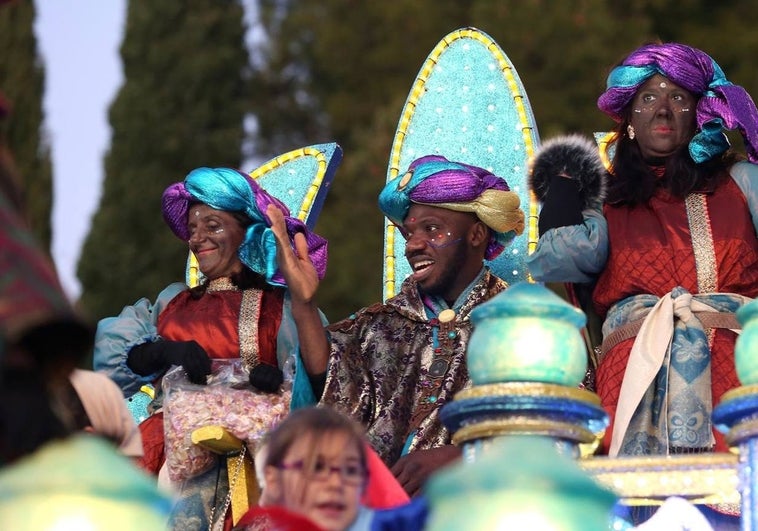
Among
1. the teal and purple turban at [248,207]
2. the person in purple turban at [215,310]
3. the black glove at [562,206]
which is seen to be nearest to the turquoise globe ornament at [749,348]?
the black glove at [562,206]

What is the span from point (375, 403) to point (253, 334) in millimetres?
598

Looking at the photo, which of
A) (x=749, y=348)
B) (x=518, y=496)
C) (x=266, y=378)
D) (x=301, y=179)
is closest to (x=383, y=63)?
(x=301, y=179)

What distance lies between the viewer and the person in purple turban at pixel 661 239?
5.70 m

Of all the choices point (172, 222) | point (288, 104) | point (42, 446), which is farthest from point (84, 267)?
point (42, 446)

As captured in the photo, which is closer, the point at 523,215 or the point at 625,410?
the point at 625,410

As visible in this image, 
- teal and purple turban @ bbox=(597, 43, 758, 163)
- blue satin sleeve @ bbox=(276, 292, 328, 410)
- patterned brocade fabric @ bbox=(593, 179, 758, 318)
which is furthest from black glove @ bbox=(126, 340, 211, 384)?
teal and purple turban @ bbox=(597, 43, 758, 163)

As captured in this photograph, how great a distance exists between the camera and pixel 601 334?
6312 mm

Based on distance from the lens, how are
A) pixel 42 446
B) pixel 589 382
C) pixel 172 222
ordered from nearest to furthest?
pixel 42 446
pixel 589 382
pixel 172 222

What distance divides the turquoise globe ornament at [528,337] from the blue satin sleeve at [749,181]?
2.17 metres

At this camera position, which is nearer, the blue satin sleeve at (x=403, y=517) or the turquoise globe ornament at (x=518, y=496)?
the turquoise globe ornament at (x=518, y=496)

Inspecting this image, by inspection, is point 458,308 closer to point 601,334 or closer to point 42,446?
point 601,334

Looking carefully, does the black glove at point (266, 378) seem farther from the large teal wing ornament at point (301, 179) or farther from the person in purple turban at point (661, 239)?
the large teal wing ornament at point (301, 179)

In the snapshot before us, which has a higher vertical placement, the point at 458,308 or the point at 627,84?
the point at 627,84

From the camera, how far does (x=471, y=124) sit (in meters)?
7.49
